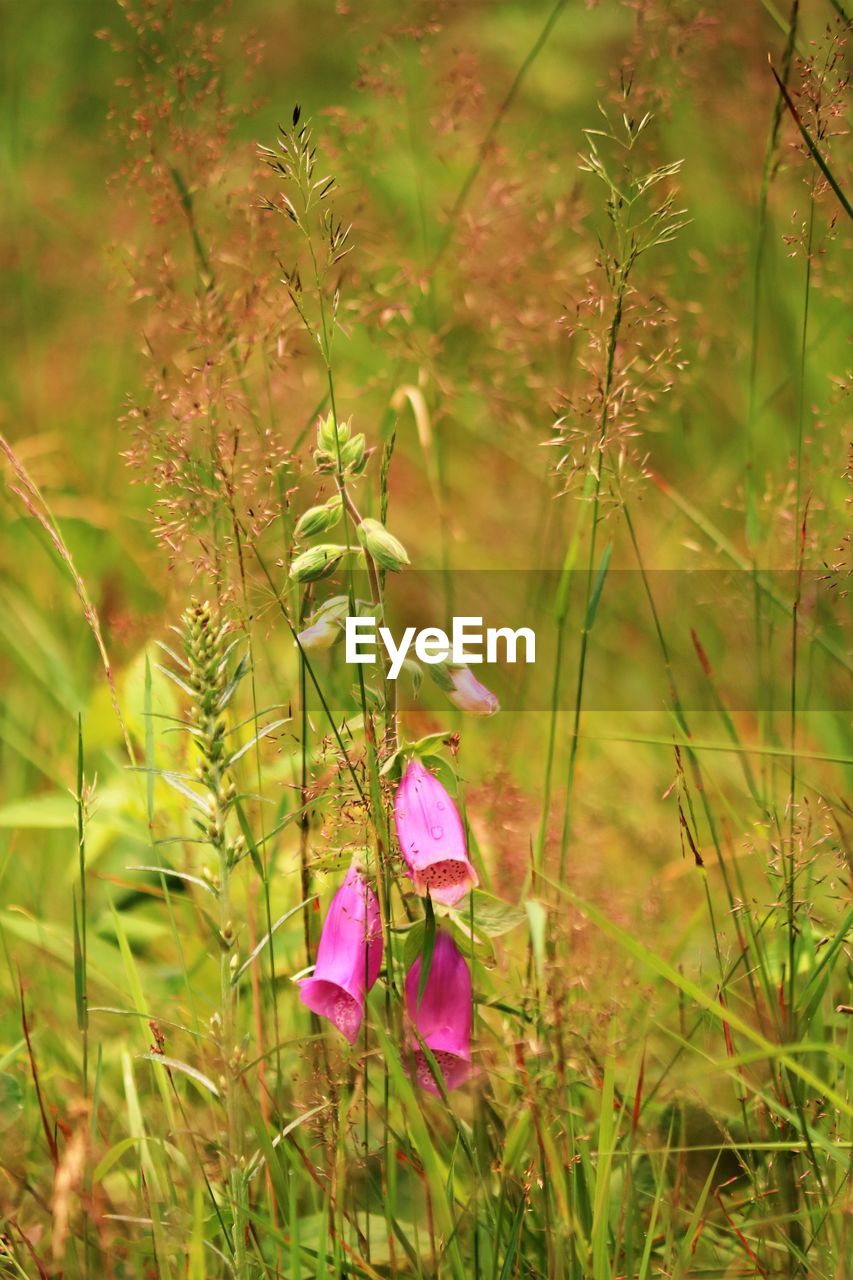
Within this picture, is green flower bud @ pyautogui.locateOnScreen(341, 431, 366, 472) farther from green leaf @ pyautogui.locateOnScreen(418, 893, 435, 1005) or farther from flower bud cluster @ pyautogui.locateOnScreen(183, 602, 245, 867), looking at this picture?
green leaf @ pyautogui.locateOnScreen(418, 893, 435, 1005)

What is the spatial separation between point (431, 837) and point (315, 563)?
0.87 feet

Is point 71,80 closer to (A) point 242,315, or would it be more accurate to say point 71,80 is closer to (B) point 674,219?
(B) point 674,219

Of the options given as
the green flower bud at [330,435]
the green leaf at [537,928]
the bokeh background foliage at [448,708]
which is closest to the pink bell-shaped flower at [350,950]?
the bokeh background foliage at [448,708]

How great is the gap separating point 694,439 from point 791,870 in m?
1.90

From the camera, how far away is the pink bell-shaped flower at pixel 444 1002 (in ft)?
3.94

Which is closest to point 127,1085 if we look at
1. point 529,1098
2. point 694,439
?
point 529,1098

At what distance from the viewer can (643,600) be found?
110 inches

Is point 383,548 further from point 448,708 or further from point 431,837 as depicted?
point 448,708

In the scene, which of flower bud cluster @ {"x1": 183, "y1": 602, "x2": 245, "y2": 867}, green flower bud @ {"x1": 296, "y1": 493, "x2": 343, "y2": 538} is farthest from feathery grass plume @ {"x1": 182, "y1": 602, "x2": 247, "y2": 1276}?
green flower bud @ {"x1": 296, "y1": 493, "x2": 343, "y2": 538}

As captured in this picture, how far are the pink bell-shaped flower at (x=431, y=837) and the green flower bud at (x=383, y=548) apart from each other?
178mm

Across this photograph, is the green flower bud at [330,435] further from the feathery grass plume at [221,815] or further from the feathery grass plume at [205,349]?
the feathery grass plume at [221,815]

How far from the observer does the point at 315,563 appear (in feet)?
3.99

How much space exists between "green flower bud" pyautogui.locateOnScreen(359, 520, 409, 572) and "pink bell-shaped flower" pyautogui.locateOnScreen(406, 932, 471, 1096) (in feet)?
1.10

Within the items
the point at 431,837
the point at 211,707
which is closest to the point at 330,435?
the point at 211,707
